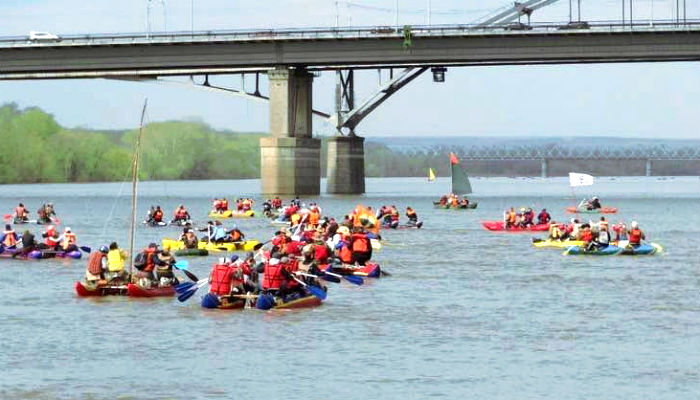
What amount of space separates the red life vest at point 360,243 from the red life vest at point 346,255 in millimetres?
258

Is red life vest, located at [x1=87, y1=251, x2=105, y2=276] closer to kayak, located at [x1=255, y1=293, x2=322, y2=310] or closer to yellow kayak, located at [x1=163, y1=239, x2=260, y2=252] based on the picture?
kayak, located at [x1=255, y1=293, x2=322, y2=310]

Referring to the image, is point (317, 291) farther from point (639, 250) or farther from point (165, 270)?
point (639, 250)

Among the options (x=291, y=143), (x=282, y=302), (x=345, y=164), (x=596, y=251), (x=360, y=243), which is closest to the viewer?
(x=282, y=302)

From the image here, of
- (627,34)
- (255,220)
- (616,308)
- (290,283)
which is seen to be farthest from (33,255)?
(627,34)

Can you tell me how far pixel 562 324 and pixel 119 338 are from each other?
14245 millimetres

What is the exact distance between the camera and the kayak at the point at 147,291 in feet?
178

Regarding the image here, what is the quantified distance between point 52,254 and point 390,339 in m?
32.8

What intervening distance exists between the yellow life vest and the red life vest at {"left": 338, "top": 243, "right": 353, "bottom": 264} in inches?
498

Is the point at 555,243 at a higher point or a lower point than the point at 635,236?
lower

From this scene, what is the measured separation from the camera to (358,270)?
6438cm

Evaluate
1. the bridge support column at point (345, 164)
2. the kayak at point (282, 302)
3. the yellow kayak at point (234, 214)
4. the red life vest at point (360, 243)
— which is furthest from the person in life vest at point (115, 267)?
the bridge support column at point (345, 164)

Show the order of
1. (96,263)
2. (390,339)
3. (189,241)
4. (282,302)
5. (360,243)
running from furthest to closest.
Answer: (189,241)
(360,243)
(96,263)
(282,302)
(390,339)

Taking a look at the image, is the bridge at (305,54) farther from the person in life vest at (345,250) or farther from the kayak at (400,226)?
the person in life vest at (345,250)

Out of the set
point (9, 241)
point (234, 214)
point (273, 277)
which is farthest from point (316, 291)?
point (234, 214)
